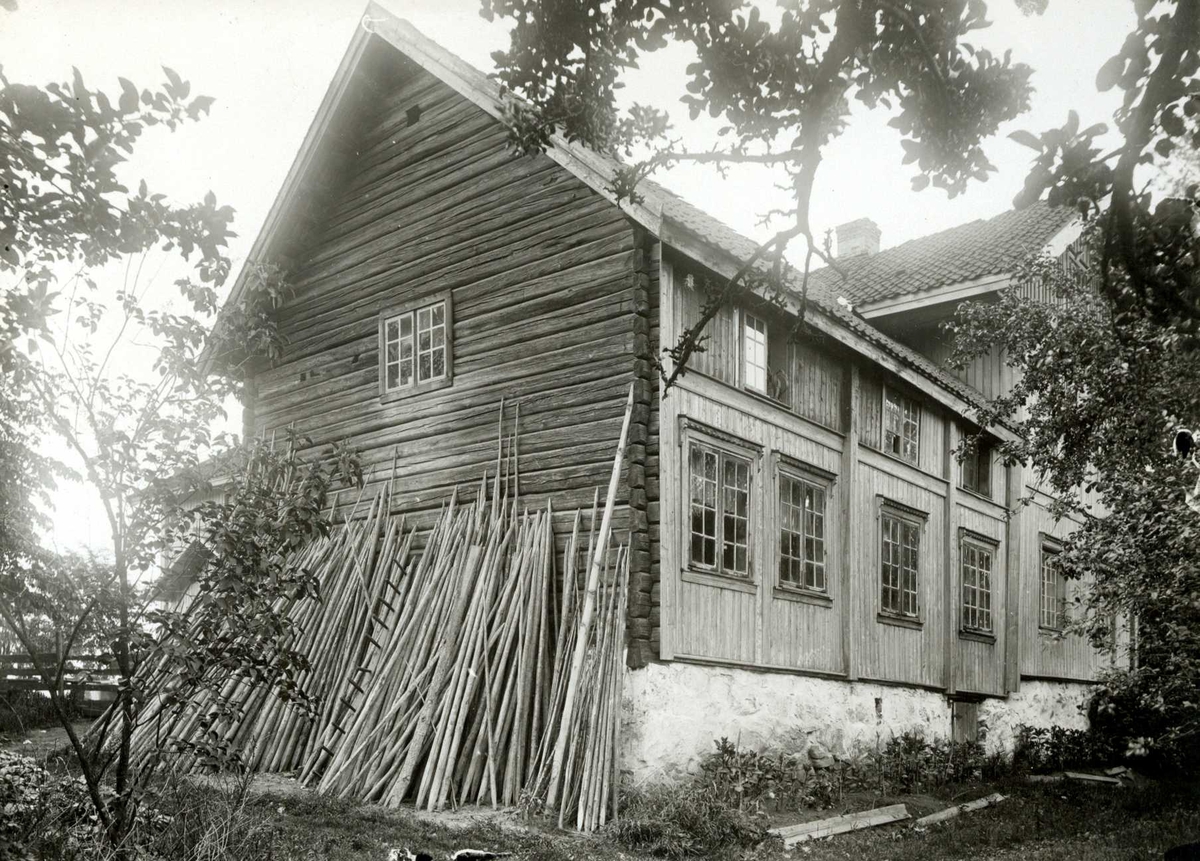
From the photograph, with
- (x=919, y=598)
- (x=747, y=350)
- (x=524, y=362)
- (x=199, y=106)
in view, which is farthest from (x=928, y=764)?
(x=199, y=106)

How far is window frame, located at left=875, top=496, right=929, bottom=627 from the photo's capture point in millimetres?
14648

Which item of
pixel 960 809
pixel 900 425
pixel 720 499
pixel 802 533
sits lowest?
pixel 960 809

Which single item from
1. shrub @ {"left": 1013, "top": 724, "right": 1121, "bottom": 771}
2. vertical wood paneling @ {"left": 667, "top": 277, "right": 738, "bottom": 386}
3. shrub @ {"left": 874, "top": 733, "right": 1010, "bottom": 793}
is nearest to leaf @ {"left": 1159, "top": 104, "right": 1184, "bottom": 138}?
vertical wood paneling @ {"left": 667, "top": 277, "right": 738, "bottom": 386}

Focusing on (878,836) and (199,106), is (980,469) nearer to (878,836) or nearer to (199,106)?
(878,836)

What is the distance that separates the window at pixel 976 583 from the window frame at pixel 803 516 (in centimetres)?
428

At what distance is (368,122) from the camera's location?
1444 centimetres

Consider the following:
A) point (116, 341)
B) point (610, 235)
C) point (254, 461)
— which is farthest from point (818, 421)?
point (116, 341)

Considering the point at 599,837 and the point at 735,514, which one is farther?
the point at 735,514

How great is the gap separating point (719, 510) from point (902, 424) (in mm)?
5077

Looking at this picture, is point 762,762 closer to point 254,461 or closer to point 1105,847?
point 1105,847

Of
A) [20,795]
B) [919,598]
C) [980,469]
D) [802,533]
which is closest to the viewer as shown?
[20,795]

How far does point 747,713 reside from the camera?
1155 cm

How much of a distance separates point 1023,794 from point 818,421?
530cm

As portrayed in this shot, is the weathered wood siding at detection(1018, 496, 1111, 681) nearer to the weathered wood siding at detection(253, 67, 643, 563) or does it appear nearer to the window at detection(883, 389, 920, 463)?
the window at detection(883, 389, 920, 463)
